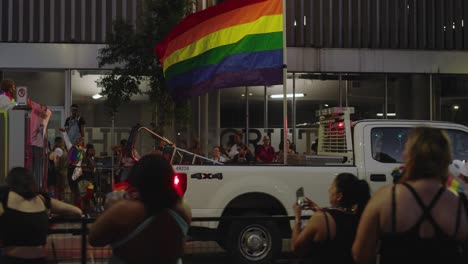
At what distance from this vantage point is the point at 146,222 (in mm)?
3385

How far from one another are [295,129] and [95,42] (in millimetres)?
6742

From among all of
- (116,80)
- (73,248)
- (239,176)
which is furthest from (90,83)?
(73,248)

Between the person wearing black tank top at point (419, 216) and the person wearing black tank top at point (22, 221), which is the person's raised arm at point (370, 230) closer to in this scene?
the person wearing black tank top at point (419, 216)

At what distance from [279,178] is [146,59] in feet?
24.1

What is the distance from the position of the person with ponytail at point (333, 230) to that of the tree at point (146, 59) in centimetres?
1066

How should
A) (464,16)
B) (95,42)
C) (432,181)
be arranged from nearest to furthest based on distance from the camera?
(432,181) → (95,42) → (464,16)

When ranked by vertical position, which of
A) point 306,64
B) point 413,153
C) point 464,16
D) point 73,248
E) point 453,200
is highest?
point 464,16

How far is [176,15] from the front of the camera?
1428 cm

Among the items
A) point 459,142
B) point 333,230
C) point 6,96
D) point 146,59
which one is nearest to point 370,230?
point 333,230

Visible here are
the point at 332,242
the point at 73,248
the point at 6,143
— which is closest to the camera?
the point at 332,242

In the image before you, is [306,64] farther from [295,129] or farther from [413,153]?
[413,153]

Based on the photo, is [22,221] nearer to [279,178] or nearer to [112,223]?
[112,223]

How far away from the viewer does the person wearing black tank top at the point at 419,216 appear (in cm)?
311

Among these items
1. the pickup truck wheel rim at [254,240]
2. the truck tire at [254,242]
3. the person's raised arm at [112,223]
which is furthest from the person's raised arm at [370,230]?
the pickup truck wheel rim at [254,240]
